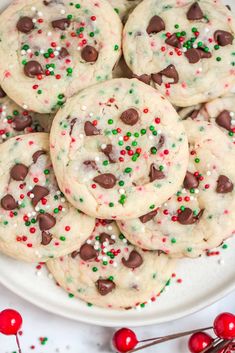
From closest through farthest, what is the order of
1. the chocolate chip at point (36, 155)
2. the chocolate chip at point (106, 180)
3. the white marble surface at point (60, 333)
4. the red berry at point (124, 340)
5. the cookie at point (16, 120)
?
the chocolate chip at point (106, 180)
the chocolate chip at point (36, 155)
the cookie at point (16, 120)
the red berry at point (124, 340)
the white marble surface at point (60, 333)

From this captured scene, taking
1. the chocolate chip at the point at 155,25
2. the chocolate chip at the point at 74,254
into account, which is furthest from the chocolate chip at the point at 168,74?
the chocolate chip at the point at 74,254

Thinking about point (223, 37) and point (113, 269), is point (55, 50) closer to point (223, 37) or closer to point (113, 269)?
point (223, 37)

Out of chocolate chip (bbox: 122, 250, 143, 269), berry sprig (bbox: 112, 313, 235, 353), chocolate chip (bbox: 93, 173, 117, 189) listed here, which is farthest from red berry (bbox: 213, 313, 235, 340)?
chocolate chip (bbox: 93, 173, 117, 189)

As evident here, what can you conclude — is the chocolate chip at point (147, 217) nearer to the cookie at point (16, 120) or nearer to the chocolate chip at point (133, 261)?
the chocolate chip at point (133, 261)

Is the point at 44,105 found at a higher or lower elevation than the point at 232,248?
higher

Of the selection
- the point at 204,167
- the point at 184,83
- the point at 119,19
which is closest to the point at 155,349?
the point at 204,167

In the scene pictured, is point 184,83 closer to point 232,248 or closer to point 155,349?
point 232,248
